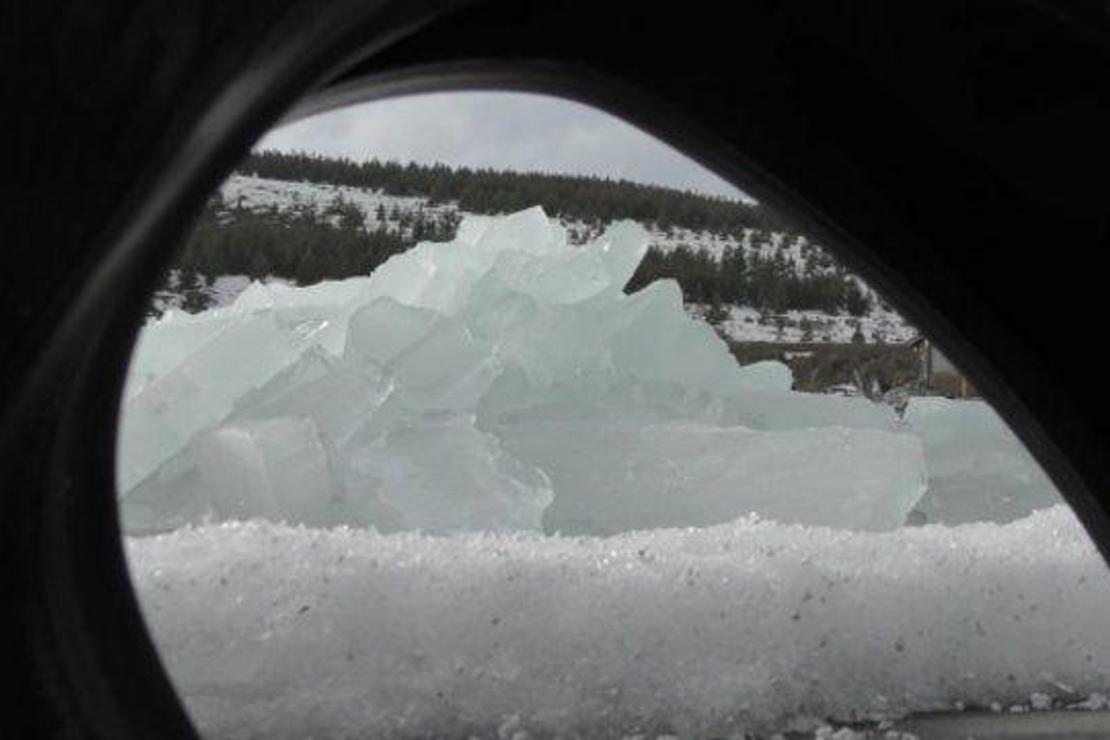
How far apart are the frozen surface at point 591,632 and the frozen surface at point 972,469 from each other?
4041mm

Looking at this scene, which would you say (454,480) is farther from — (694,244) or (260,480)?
(694,244)

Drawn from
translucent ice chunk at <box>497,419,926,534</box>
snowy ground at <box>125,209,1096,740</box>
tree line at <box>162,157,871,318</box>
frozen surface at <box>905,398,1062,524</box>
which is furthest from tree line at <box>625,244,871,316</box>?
translucent ice chunk at <box>497,419,926,534</box>

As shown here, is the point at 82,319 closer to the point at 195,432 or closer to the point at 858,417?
the point at 195,432

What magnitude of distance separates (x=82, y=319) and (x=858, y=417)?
824 centimetres

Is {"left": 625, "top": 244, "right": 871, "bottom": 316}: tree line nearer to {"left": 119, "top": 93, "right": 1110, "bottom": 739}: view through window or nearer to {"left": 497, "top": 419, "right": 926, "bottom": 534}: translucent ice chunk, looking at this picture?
{"left": 119, "top": 93, "right": 1110, "bottom": 739}: view through window

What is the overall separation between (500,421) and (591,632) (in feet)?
14.8

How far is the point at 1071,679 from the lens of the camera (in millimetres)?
3285

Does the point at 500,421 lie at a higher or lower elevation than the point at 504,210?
lower

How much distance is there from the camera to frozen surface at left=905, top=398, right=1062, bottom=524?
7.79 metres

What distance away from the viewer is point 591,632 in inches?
121

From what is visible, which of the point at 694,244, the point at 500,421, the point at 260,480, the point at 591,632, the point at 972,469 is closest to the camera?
the point at 591,632

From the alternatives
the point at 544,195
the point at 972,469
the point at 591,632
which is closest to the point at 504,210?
the point at 544,195

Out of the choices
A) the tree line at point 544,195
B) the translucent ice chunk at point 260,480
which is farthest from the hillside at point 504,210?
the translucent ice chunk at point 260,480

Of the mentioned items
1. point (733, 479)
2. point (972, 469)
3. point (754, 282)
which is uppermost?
point (754, 282)
